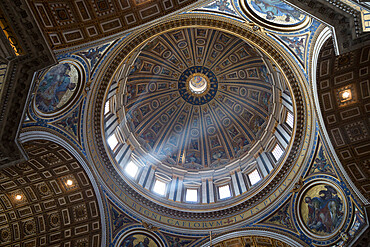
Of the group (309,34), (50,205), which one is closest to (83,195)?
(50,205)

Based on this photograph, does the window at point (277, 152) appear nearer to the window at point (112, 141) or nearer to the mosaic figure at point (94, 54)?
the window at point (112, 141)

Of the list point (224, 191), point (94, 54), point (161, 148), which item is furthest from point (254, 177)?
point (94, 54)

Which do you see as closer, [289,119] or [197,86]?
[289,119]

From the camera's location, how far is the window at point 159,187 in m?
22.6

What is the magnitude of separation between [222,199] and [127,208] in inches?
277

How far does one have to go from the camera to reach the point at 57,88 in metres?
13.9

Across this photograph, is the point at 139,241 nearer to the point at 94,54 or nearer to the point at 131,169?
the point at 131,169

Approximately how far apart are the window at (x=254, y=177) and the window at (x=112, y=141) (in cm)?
1049

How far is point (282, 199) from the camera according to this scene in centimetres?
1830

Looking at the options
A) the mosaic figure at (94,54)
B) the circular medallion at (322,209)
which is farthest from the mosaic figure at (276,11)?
the circular medallion at (322,209)

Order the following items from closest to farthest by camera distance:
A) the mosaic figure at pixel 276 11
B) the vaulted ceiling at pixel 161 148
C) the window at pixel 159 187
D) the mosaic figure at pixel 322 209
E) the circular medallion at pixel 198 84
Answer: the vaulted ceiling at pixel 161 148
the mosaic figure at pixel 276 11
the mosaic figure at pixel 322 209
the window at pixel 159 187
the circular medallion at pixel 198 84

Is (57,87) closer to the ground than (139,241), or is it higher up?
higher up

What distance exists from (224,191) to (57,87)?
1483cm

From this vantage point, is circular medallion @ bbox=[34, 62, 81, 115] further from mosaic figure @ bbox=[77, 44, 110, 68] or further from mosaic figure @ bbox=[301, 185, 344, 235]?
mosaic figure @ bbox=[301, 185, 344, 235]
